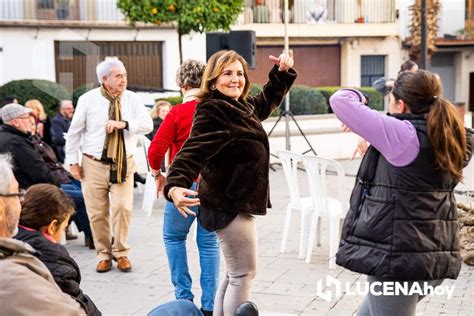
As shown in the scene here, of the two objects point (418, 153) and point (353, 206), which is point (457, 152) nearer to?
point (418, 153)

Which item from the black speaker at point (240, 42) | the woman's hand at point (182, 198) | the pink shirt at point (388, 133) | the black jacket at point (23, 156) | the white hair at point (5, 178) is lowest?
the black jacket at point (23, 156)

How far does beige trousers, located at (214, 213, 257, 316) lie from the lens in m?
4.71

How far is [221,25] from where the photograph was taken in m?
17.7

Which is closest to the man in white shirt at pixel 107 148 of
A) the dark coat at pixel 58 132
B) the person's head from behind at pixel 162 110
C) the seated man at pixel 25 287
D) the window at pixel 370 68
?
the person's head from behind at pixel 162 110

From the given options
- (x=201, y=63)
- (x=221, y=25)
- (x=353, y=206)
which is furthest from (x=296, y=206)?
(x=221, y=25)

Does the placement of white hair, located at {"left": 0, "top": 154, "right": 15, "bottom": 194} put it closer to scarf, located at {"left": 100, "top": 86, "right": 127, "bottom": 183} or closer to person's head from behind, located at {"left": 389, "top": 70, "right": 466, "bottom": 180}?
person's head from behind, located at {"left": 389, "top": 70, "right": 466, "bottom": 180}

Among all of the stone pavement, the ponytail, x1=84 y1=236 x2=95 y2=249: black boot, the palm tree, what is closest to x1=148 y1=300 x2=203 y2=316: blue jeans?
the ponytail

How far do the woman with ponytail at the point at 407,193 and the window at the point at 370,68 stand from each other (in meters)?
27.8

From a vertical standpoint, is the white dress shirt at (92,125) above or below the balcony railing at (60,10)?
below

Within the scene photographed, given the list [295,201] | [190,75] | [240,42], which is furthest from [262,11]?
[190,75]

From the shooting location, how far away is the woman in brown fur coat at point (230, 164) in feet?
15.0

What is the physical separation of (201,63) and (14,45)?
722 inches

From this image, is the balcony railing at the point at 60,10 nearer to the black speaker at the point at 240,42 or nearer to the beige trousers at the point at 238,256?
the black speaker at the point at 240,42

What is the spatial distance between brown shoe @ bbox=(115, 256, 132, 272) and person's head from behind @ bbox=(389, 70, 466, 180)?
12.1 feet
